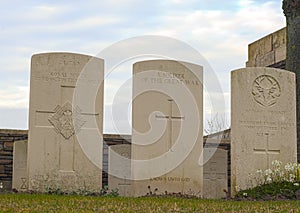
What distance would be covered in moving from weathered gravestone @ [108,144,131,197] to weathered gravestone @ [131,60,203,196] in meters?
1.58

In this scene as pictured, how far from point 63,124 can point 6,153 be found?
11.3 feet

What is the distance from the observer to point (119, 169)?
1280 cm

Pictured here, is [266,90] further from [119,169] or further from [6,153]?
[6,153]

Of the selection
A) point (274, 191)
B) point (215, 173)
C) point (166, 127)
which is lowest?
point (274, 191)

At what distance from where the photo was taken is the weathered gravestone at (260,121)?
1107 centimetres

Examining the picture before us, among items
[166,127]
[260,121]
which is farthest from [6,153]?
[260,121]

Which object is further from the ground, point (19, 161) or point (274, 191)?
point (19, 161)

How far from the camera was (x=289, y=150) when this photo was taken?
38.3 feet

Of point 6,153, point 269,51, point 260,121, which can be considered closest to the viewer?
point 260,121

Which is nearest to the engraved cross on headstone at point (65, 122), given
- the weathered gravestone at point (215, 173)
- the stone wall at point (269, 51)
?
the weathered gravestone at point (215, 173)

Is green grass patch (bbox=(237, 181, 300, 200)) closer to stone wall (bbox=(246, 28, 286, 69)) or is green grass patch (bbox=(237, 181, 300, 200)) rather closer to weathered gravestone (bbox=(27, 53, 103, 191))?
weathered gravestone (bbox=(27, 53, 103, 191))

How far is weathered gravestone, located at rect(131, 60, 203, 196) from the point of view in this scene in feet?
34.7

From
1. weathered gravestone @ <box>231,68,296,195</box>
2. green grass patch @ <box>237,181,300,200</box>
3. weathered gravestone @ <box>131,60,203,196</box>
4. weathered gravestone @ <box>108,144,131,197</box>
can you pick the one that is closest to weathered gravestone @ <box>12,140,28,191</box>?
weathered gravestone @ <box>108,144,131,197</box>

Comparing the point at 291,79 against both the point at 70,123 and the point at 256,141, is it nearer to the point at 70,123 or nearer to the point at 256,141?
the point at 256,141
